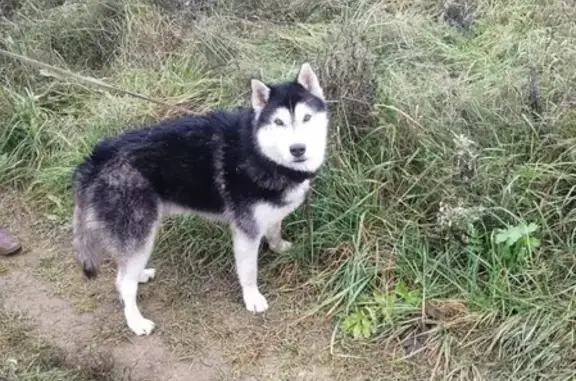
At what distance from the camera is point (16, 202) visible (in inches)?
198

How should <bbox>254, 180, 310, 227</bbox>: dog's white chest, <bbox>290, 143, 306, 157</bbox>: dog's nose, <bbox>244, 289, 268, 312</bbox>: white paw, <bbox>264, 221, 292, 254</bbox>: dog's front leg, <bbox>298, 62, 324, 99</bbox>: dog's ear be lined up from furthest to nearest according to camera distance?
<bbox>264, 221, 292, 254</bbox>: dog's front leg < <bbox>244, 289, 268, 312</bbox>: white paw < <bbox>254, 180, 310, 227</bbox>: dog's white chest < <bbox>298, 62, 324, 99</bbox>: dog's ear < <bbox>290, 143, 306, 157</bbox>: dog's nose

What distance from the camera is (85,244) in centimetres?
383

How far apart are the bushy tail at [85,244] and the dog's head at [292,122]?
36.4 inches

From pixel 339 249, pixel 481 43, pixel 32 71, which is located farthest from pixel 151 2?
pixel 339 249

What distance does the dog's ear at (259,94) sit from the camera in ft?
11.8

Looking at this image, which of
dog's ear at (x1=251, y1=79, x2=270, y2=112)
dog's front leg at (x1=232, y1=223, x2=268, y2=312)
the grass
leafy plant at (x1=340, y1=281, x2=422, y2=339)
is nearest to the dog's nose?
dog's ear at (x1=251, y1=79, x2=270, y2=112)

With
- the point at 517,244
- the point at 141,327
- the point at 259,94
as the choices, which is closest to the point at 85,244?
the point at 141,327

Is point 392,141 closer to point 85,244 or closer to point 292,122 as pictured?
point 292,122

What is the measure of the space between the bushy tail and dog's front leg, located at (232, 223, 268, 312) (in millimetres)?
674

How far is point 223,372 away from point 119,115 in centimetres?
215

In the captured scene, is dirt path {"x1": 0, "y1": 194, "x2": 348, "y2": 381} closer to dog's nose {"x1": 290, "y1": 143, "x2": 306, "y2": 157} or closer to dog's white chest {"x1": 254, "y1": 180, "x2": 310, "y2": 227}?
dog's white chest {"x1": 254, "y1": 180, "x2": 310, "y2": 227}

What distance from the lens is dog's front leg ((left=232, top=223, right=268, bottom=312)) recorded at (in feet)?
12.6

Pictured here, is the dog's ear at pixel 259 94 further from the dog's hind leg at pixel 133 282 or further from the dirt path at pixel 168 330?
the dirt path at pixel 168 330

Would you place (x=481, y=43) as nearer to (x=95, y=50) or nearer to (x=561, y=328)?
(x=561, y=328)
